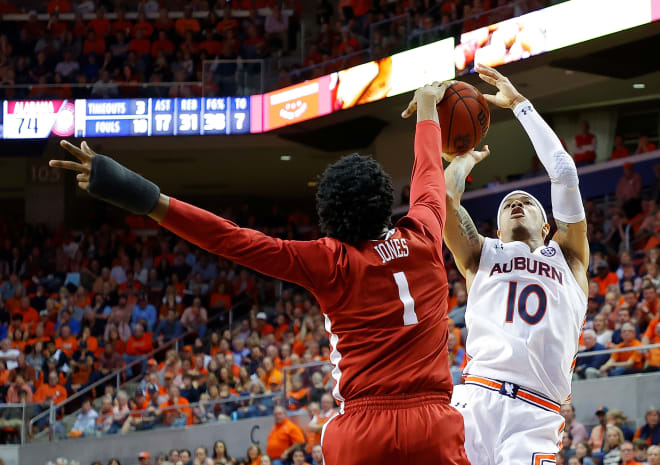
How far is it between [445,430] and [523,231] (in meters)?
1.72

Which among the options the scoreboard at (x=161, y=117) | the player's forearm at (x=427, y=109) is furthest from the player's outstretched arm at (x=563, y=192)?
the scoreboard at (x=161, y=117)

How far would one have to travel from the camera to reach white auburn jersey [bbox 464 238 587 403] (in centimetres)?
442

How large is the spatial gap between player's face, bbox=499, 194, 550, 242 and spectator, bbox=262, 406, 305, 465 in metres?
7.49

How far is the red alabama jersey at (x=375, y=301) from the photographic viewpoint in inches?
130

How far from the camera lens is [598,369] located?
10438 mm

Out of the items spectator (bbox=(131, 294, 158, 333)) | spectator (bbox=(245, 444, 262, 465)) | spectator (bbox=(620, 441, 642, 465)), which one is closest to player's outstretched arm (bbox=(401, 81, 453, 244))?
spectator (bbox=(620, 441, 642, 465))

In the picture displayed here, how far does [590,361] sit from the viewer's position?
1052 cm

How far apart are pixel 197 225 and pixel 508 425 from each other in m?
1.93

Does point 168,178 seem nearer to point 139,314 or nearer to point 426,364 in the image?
point 139,314

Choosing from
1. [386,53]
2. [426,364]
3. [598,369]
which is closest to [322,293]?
[426,364]

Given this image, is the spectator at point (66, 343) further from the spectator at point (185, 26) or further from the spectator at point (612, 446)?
the spectator at point (612, 446)

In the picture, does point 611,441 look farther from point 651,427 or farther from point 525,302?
point 525,302

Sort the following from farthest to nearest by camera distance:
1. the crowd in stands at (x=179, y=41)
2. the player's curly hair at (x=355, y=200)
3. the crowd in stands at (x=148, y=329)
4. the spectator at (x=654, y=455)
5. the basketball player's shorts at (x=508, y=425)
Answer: the crowd in stands at (x=179, y=41) → the crowd in stands at (x=148, y=329) → the spectator at (x=654, y=455) → the basketball player's shorts at (x=508, y=425) → the player's curly hair at (x=355, y=200)

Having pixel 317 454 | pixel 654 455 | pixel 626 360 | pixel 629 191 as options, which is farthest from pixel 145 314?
pixel 654 455
